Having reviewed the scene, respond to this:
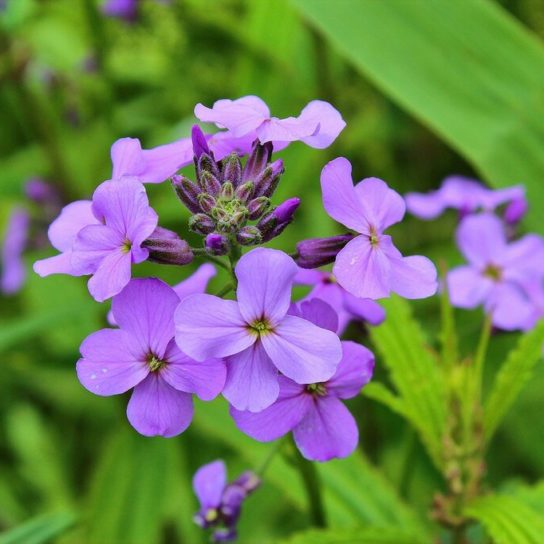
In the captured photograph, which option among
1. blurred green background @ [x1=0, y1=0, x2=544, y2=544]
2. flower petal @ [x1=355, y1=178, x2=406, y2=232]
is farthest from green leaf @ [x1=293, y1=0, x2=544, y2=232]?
flower petal @ [x1=355, y1=178, x2=406, y2=232]

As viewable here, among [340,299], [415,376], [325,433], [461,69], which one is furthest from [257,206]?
[461,69]

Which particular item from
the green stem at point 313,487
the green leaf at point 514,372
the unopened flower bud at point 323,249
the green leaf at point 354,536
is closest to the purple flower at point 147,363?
the unopened flower bud at point 323,249

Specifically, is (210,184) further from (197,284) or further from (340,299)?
(340,299)

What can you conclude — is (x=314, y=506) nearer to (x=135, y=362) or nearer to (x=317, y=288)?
(x=317, y=288)

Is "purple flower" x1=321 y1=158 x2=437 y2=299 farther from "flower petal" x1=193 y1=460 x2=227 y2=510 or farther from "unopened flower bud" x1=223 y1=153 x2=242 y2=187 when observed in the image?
"flower petal" x1=193 y1=460 x2=227 y2=510

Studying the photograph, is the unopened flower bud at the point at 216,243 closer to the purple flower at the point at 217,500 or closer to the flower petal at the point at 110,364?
the flower petal at the point at 110,364
